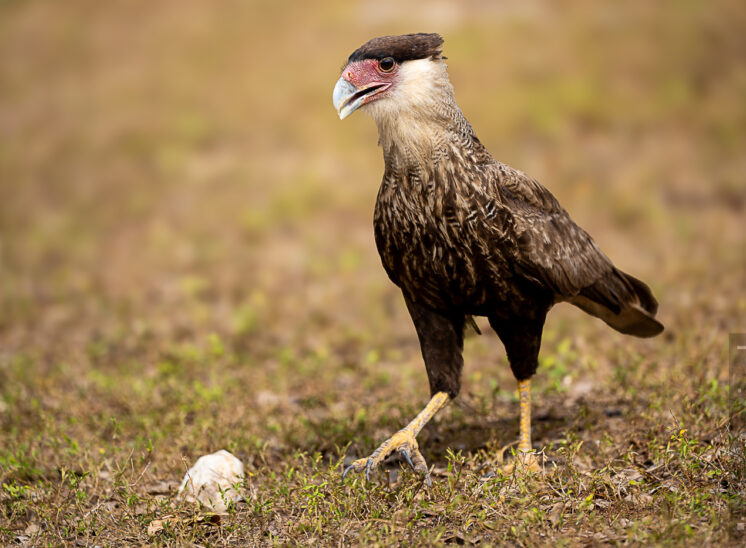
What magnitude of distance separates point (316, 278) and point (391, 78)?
199 inches

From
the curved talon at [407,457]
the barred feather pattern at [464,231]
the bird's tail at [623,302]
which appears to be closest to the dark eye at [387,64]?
the barred feather pattern at [464,231]

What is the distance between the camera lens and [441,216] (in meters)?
3.42

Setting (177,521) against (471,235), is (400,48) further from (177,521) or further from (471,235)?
(177,521)

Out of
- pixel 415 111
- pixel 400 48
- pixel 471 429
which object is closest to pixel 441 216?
pixel 415 111

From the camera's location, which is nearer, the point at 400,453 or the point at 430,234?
the point at 430,234

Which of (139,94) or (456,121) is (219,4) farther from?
(456,121)

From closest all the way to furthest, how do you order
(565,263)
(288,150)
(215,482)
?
(215,482) → (565,263) → (288,150)

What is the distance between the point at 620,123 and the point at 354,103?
877 cm

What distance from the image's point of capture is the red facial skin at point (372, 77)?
11.3 feet

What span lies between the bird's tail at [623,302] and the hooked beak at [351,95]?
1524 millimetres

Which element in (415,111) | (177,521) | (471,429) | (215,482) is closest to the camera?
(177,521)

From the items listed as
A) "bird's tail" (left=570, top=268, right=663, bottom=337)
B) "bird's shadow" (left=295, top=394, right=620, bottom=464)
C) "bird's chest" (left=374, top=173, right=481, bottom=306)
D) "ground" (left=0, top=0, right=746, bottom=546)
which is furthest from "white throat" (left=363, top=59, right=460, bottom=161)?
"bird's shadow" (left=295, top=394, right=620, bottom=464)

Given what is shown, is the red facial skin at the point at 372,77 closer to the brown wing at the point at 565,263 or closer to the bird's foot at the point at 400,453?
the brown wing at the point at 565,263

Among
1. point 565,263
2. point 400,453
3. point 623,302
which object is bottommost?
point 400,453
